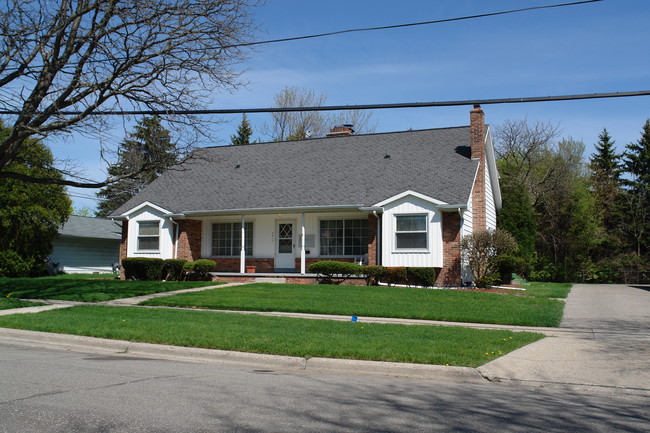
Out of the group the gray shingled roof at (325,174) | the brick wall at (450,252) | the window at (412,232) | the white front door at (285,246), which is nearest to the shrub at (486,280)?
the brick wall at (450,252)

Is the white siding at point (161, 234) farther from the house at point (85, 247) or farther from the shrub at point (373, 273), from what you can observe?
the house at point (85, 247)

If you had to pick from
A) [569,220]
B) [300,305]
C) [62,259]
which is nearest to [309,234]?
[300,305]

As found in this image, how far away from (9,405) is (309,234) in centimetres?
1811

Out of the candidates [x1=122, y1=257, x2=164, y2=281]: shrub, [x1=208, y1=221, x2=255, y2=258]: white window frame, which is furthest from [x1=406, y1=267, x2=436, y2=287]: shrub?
[x1=122, y1=257, x2=164, y2=281]: shrub

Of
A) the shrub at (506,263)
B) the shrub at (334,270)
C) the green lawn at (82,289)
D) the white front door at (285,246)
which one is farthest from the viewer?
the white front door at (285,246)

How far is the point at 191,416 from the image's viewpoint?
535cm

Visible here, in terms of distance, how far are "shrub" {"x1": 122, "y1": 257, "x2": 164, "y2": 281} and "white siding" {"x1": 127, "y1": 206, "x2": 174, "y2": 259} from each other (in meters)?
1.20

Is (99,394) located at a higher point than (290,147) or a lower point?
lower

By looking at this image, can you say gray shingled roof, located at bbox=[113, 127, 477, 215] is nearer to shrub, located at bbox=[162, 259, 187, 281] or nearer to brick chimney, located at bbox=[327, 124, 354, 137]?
brick chimney, located at bbox=[327, 124, 354, 137]

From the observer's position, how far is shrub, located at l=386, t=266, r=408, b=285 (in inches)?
794

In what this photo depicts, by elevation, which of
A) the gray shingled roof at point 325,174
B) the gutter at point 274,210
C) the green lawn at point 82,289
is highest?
the gray shingled roof at point 325,174

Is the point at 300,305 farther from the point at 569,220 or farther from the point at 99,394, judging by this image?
the point at 569,220

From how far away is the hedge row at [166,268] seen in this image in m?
23.0

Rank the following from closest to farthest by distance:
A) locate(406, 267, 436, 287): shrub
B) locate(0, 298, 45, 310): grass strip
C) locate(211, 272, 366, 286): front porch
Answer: locate(0, 298, 45, 310): grass strip < locate(406, 267, 436, 287): shrub < locate(211, 272, 366, 286): front porch
